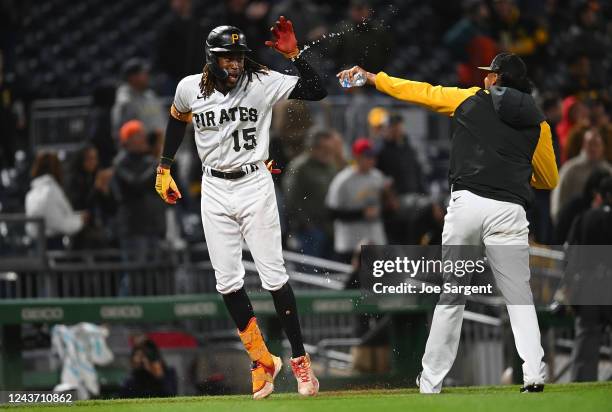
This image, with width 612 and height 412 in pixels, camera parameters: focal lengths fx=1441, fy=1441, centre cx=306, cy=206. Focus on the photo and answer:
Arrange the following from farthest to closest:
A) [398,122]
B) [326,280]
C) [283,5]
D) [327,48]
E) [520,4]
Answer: [520,4], [283,5], [398,122], [326,280], [327,48]

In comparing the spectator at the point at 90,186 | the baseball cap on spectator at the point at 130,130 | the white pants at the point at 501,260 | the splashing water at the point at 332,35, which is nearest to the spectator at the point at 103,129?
the spectator at the point at 90,186

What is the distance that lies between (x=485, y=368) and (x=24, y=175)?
5.44m

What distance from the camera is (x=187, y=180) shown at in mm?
14391

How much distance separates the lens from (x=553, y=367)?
1171 centimetres

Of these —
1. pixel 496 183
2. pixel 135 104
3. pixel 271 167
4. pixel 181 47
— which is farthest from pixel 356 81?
pixel 181 47

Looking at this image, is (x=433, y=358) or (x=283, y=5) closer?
(x=433, y=358)

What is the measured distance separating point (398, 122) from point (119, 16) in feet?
19.9

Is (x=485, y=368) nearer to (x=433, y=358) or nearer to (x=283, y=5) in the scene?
(x=433, y=358)

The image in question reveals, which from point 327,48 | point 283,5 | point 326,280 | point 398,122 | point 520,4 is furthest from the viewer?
point 520,4

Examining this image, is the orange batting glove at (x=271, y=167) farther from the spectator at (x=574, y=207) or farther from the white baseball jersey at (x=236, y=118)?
the spectator at (x=574, y=207)

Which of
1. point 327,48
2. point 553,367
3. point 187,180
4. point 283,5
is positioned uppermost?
point 283,5

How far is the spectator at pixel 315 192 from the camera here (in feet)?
43.5

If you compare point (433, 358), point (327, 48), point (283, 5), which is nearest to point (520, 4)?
point (283, 5)

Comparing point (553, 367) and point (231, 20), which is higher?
point (231, 20)
